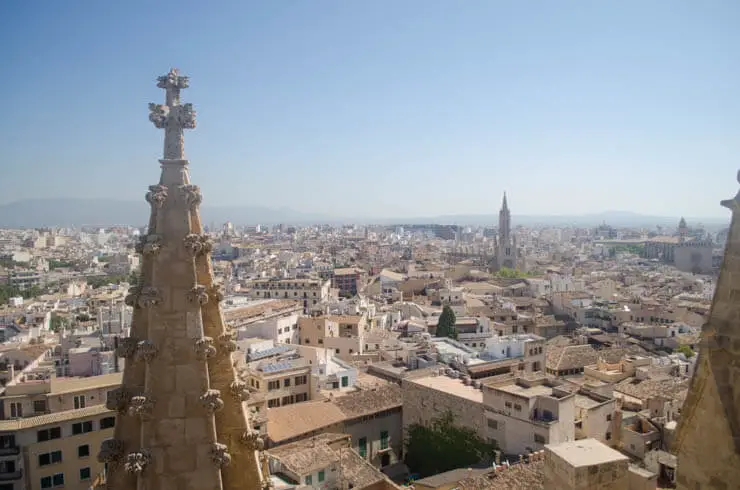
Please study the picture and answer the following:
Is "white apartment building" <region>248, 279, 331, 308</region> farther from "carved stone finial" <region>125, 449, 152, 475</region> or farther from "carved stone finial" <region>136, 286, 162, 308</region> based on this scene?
"carved stone finial" <region>125, 449, 152, 475</region>

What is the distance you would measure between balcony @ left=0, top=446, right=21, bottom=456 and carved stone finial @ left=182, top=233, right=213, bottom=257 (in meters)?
18.7

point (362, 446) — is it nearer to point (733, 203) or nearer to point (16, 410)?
point (16, 410)

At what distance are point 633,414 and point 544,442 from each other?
6.34m

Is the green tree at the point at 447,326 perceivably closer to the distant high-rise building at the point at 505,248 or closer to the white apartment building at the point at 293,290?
the white apartment building at the point at 293,290

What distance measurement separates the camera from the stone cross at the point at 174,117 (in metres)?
4.54

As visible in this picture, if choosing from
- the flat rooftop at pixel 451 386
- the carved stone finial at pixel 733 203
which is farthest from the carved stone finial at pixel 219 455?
the flat rooftop at pixel 451 386

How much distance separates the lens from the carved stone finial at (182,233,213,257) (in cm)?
438

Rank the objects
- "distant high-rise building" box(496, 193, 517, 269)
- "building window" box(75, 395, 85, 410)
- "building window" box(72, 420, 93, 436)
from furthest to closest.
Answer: "distant high-rise building" box(496, 193, 517, 269) → "building window" box(75, 395, 85, 410) → "building window" box(72, 420, 93, 436)

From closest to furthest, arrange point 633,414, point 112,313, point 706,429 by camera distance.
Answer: point 706,429 < point 633,414 < point 112,313

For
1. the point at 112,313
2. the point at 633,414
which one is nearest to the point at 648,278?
the point at 633,414

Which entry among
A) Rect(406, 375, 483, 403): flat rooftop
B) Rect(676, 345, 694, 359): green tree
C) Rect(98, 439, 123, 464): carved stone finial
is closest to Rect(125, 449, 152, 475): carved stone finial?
Rect(98, 439, 123, 464): carved stone finial

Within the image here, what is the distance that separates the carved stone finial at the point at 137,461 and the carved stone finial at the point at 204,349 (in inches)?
28.7

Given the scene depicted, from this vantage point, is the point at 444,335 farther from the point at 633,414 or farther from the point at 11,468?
the point at 11,468

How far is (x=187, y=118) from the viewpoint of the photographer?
15.0 ft
